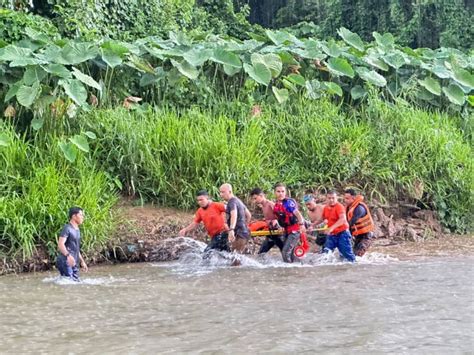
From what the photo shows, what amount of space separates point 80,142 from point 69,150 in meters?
0.22

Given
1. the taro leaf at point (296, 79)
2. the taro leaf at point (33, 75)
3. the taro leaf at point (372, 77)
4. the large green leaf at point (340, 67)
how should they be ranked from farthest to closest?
the taro leaf at point (372, 77), the large green leaf at point (340, 67), the taro leaf at point (296, 79), the taro leaf at point (33, 75)

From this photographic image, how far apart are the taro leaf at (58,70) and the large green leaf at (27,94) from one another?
0.36m

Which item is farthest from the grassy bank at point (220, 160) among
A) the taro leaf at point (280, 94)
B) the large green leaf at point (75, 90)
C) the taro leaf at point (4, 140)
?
the large green leaf at point (75, 90)

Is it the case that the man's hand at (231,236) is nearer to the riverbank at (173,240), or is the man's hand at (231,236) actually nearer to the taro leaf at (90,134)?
the riverbank at (173,240)

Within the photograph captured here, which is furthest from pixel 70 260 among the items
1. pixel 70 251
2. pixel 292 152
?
pixel 292 152

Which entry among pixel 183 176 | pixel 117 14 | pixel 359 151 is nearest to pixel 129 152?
pixel 183 176

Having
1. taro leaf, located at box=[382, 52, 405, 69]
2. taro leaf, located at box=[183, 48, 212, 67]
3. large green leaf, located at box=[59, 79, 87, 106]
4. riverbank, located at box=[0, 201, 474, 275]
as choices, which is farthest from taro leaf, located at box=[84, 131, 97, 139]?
taro leaf, located at box=[382, 52, 405, 69]

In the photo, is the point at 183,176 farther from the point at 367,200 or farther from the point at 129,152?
the point at 367,200

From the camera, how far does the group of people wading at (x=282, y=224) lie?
10.5 metres

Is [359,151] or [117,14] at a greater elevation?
[117,14]

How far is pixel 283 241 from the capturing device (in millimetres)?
10727

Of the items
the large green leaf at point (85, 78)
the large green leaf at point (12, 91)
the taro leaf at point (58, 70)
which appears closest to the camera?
the large green leaf at point (12, 91)

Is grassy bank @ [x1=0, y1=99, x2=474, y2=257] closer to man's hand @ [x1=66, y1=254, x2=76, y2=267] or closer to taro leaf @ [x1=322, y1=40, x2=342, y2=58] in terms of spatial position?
man's hand @ [x1=66, y1=254, x2=76, y2=267]

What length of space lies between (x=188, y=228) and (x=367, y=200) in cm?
349
